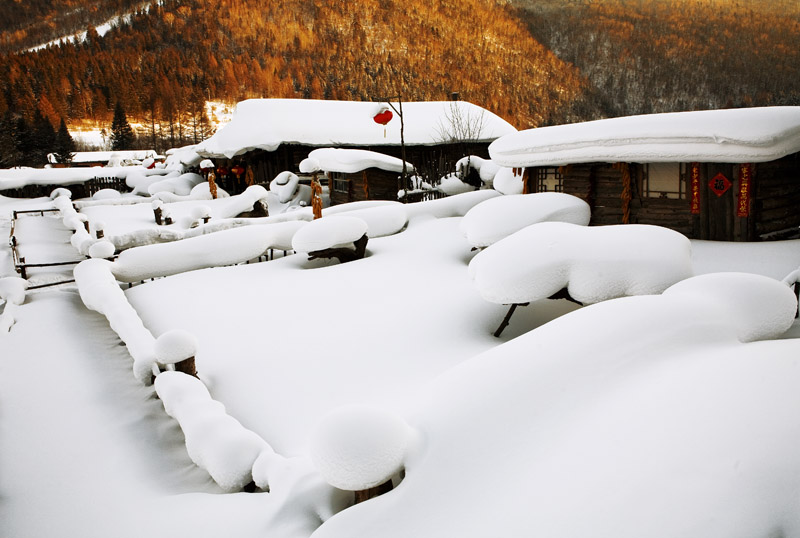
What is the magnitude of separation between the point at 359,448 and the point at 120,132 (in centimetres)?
6741

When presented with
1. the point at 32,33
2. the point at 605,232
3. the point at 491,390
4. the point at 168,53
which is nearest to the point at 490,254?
the point at 605,232

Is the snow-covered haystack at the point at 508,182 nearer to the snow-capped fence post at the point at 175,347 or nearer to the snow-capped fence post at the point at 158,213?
the snow-capped fence post at the point at 158,213

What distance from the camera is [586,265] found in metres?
8.11

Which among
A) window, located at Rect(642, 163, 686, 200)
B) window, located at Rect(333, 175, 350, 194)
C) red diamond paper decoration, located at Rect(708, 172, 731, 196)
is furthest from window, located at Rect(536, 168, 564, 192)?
window, located at Rect(333, 175, 350, 194)

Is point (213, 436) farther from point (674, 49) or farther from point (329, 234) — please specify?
point (674, 49)

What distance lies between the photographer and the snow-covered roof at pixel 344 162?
66.8 ft

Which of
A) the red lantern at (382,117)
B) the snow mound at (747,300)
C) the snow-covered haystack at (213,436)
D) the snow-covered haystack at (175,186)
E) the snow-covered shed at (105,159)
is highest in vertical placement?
the red lantern at (382,117)

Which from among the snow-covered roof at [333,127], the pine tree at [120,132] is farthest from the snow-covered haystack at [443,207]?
the pine tree at [120,132]

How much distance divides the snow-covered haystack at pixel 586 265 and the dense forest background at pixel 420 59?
1547 inches

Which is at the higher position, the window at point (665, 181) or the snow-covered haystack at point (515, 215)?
the window at point (665, 181)

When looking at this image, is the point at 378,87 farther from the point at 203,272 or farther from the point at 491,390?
the point at 491,390

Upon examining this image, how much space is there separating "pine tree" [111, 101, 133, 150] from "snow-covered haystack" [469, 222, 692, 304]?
6342cm

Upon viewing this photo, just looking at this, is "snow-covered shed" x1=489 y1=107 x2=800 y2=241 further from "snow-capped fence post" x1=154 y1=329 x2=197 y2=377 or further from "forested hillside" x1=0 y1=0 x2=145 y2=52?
"forested hillside" x1=0 y1=0 x2=145 y2=52

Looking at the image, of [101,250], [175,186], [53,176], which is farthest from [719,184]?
[53,176]
